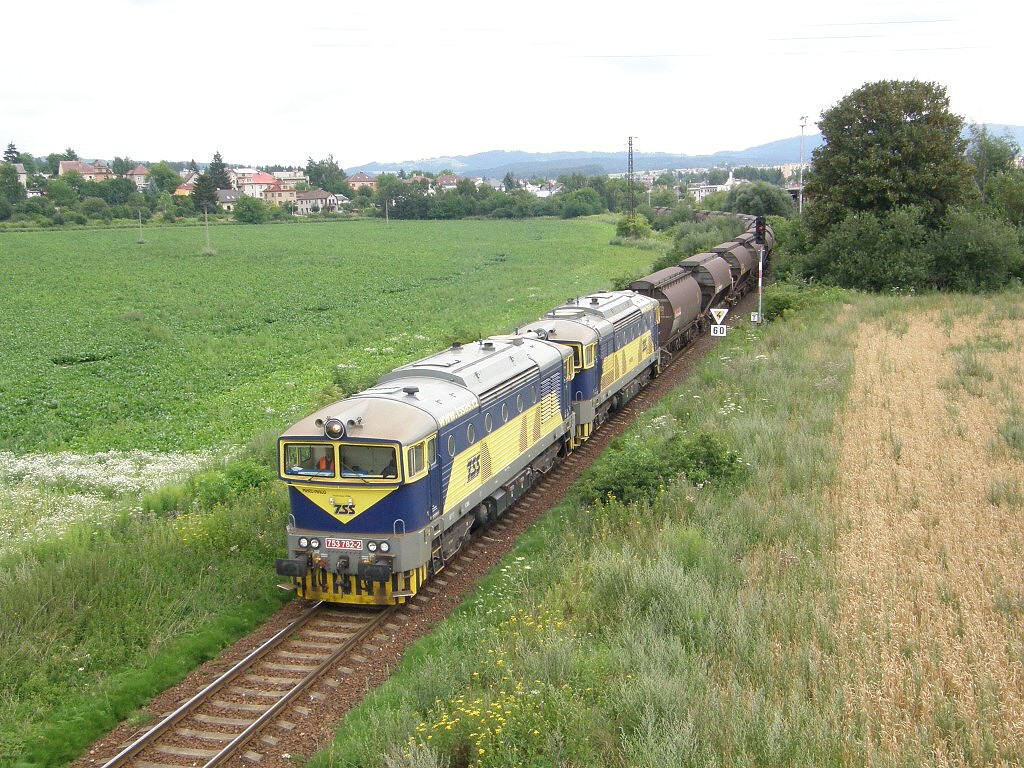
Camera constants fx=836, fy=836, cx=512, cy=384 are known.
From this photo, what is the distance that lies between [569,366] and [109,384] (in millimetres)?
19291

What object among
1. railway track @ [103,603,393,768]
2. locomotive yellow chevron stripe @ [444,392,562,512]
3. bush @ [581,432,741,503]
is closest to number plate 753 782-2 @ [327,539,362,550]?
railway track @ [103,603,393,768]

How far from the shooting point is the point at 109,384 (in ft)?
104

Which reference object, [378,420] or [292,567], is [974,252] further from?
[292,567]

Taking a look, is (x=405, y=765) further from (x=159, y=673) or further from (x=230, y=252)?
(x=230, y=252)

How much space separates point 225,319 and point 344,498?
36318 millimetres

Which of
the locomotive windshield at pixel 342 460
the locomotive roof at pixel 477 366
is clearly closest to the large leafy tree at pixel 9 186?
the locomotive roof at pixel 477 366

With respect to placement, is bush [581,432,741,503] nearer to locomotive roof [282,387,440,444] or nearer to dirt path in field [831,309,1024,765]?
dirt path in field [831,309,1024,765]

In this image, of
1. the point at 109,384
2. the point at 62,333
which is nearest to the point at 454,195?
the point at 62,333

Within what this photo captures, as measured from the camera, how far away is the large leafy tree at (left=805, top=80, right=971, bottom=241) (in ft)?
141

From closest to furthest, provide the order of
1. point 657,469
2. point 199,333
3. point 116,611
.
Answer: point 116,611 < point 657,469 < point 199,333

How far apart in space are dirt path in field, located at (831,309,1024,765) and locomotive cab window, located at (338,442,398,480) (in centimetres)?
704

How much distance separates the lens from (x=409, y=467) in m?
13.6

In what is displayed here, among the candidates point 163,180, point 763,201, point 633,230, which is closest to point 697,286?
point 763,201

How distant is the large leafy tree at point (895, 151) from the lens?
42938 millimetres
